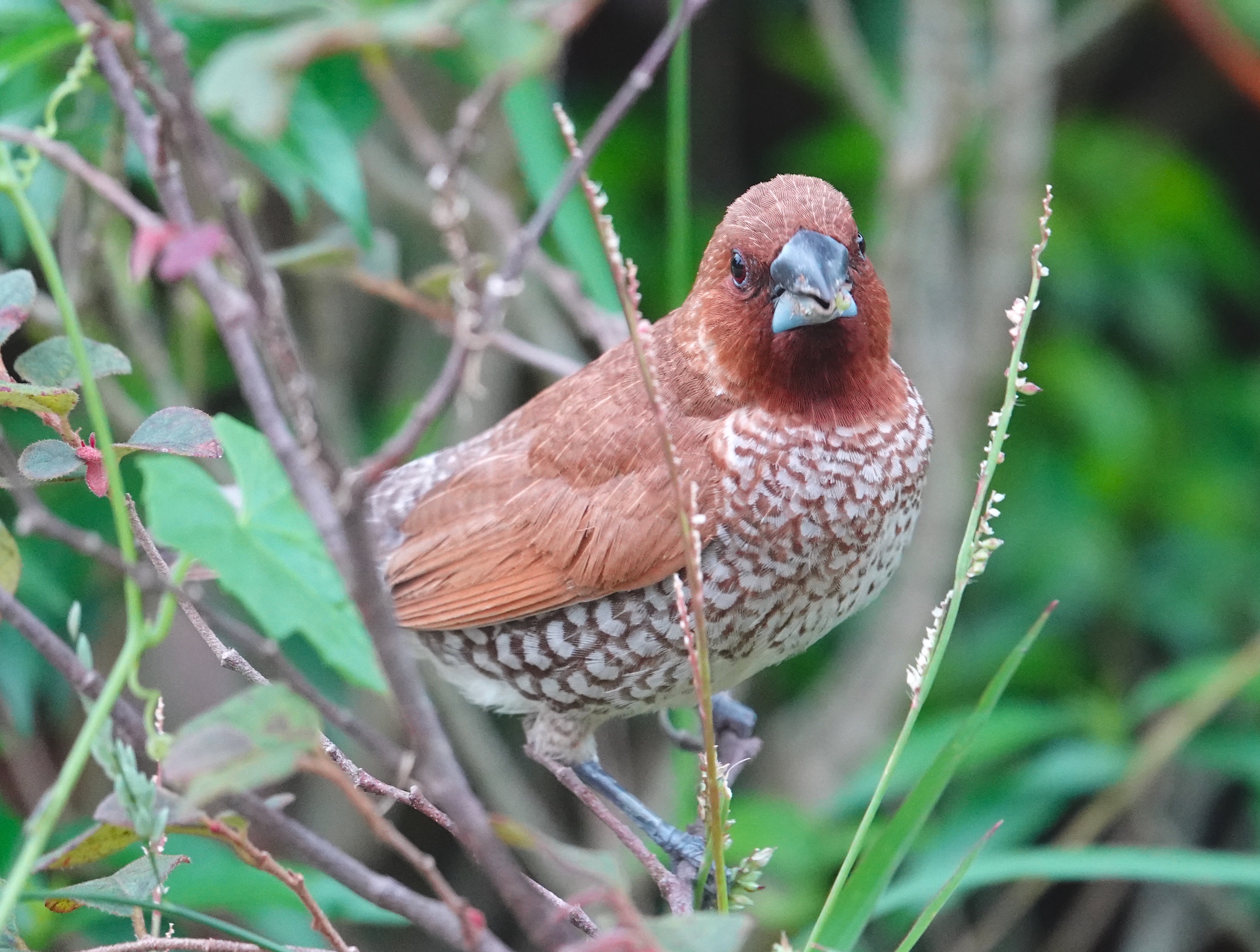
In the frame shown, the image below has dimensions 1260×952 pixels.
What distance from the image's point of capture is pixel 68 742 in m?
3.34

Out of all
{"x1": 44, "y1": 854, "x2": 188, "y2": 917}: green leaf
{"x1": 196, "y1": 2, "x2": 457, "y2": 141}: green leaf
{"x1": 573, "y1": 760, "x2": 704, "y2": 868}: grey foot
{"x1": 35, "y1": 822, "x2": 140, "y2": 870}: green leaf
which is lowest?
{"x1": 573, "y1": 760, "x2": 704, "y2": 868}: grey foot

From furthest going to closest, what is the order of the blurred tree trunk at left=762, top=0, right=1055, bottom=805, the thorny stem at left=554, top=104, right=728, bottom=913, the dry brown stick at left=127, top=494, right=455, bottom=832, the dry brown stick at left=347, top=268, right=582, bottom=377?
the blurred tree trunk at left=762, top=0, right=1055, bottom=805, the dry brown stick at left=347, top=268, right=582, bottom=377, the dry brown stick at left=127, top=494, right=455, bottom=832, the thorny stem at left=554, top=104, right=728, bottom=913

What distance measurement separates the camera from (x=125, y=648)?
37.9 inches

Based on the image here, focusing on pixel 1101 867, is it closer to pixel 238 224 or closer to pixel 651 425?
pixel 651 425

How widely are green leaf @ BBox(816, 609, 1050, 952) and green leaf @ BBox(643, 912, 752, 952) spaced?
26cm

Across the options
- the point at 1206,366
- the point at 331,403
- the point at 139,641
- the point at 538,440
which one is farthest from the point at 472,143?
the point at 1206,366

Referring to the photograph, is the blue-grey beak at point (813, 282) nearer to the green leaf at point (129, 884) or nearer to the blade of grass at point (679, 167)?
the blade of grass at point (679, 167)

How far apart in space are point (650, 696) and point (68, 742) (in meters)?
1.86

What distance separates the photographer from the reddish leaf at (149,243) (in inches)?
33.5

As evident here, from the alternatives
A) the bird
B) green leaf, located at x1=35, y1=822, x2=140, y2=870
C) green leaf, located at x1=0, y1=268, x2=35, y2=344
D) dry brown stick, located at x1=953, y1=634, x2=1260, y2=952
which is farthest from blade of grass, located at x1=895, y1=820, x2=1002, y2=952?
dry brown stick, located at x1=953, y1=634, x2=1260, y2=952

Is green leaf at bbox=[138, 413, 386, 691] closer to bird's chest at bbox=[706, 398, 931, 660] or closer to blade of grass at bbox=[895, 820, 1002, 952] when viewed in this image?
blade of grass at bbox=[895, 820, 1002, 952]

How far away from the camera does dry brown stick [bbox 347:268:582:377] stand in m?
1.68

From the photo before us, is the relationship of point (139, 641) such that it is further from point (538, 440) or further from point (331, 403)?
point (331, 403)

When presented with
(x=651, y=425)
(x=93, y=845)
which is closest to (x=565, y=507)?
(x=651, y=425)
